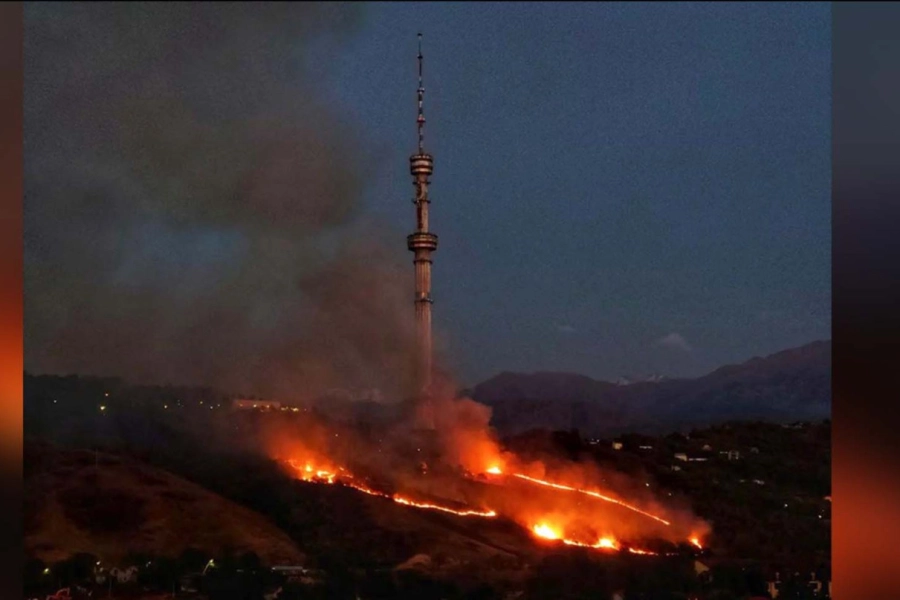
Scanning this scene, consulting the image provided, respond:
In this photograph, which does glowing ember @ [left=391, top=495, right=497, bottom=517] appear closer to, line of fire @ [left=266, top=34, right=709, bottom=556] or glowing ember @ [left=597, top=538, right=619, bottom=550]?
line of fire @ [left=266, top=34, right=709, bottom=556]

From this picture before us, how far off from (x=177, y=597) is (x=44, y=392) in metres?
4.28

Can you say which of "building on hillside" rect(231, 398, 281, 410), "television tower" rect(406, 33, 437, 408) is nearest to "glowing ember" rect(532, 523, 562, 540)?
"television tower" rect(406, 33, 437, 408)

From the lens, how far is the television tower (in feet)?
53.3

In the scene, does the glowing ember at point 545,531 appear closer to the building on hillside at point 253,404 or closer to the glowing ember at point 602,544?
the glowing ember at point 602,544

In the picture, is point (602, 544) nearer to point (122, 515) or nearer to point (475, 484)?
point (475, 484)

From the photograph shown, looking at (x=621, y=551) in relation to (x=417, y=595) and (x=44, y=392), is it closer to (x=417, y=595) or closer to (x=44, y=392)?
(x=417, y=595)

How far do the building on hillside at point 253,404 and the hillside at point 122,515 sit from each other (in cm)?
172

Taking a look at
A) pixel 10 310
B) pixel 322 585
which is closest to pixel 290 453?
pixel 322 585

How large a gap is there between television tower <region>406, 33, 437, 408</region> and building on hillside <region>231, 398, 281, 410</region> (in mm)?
2764

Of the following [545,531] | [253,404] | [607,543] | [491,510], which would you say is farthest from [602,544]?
[253,404]

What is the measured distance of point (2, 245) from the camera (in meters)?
4.37

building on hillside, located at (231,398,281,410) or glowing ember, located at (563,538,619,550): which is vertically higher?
building on hillside, located at (231,398,281,410)

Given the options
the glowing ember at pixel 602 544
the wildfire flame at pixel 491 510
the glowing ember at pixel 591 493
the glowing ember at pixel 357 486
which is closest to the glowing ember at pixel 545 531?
the wildfire flame at pixel 491 510

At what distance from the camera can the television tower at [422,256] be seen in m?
16.2
